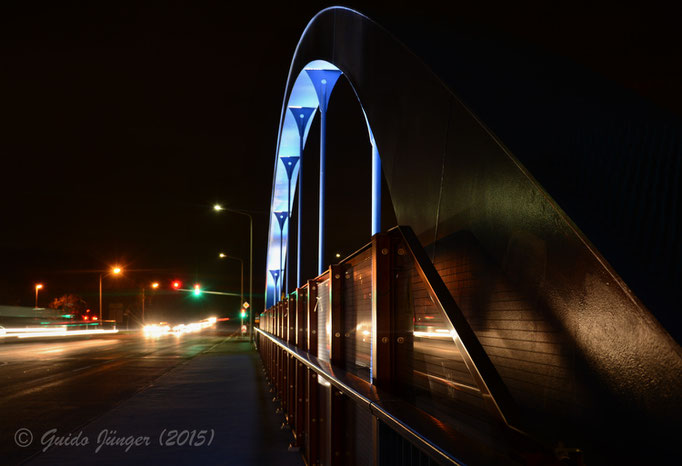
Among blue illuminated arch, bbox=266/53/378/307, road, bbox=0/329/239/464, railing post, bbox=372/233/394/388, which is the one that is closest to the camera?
railing post, bbox=372/233/394/388

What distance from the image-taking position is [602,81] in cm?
375

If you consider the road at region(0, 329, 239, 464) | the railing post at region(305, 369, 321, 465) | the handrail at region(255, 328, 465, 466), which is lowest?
the road at region(0, 329, 239, 464)

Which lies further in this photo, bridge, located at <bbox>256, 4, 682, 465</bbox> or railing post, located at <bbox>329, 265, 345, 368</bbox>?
railing post, located at <bbox>329, 265, 345, 368</bbox>

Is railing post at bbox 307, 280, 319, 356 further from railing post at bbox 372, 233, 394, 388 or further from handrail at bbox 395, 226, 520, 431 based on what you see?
handrail at bbox 395, 226, 520, 431

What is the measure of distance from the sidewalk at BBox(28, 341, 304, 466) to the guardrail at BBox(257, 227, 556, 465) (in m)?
1.78

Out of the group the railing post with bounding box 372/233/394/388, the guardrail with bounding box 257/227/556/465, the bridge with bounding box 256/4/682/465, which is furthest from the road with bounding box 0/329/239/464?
the railing post with bounding box 372/233/394/388

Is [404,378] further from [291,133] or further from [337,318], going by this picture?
[291,133]

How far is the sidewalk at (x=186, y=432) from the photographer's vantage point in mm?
6152

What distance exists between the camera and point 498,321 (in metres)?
3.17

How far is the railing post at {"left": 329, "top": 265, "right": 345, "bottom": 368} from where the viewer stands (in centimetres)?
450

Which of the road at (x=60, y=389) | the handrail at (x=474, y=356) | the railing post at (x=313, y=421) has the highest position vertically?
the handrail at (x=474, y=356)

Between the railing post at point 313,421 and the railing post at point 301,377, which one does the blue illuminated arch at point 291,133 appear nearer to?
the railing post at point 301,377

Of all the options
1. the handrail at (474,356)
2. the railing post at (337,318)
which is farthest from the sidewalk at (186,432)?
the handrail at (474,356)

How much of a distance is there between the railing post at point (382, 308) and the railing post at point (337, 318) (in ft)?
4.53
